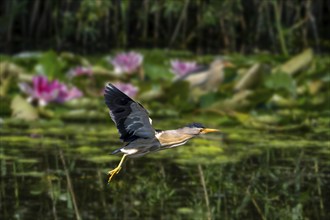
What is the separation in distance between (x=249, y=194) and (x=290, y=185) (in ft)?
1.15

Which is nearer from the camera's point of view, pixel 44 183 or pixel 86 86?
pixel 44 183

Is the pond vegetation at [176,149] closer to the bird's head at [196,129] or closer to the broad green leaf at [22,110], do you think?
the broad green leaf at [22,110]

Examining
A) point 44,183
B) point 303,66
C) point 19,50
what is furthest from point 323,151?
point 19,50

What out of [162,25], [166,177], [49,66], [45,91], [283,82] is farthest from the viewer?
[162,25]

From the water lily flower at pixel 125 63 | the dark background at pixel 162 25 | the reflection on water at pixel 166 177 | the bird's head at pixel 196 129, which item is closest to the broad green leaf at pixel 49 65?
the water lily flower at pixel 125 63

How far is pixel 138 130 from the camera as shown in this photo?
2.24 metres

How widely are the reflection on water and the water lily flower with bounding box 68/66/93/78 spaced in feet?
3.64

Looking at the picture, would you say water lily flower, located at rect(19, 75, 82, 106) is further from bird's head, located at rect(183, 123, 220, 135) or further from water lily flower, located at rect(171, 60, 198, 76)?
bird's head, located at rect(183, 123, 220, 135)

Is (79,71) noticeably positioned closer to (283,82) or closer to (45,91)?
(45,91)

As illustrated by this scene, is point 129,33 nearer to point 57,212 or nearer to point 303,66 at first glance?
point 303,66

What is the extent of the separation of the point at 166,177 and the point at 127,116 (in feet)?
8.22

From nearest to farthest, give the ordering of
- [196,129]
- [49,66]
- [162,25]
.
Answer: [196,129] → [49,66] → [162,25]

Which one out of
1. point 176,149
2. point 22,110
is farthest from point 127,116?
point 22,110

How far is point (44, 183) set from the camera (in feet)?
15.0
